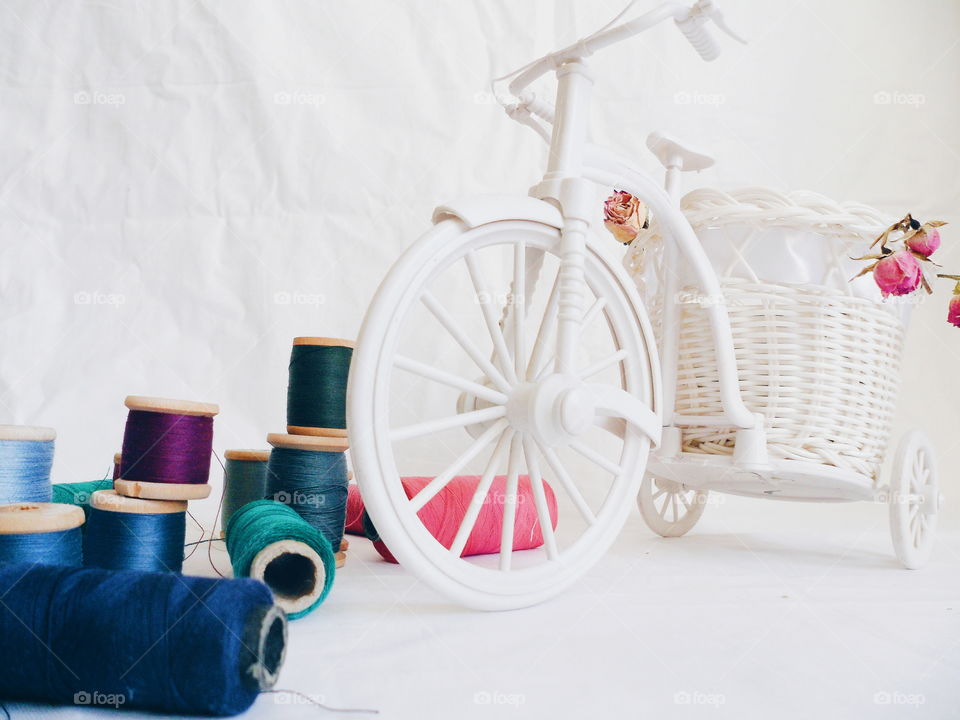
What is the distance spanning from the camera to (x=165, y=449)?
4.64ft

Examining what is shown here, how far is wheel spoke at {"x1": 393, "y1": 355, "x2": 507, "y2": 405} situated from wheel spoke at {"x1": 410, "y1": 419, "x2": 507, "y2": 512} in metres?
→ 0.04

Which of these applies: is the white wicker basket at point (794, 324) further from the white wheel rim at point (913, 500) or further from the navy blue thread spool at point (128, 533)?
the navy blue thread spool at point (128, 533)

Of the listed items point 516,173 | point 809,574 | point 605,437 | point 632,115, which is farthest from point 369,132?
point 809,574

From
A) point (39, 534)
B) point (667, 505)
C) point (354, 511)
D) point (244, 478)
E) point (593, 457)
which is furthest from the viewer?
point (667, 505)

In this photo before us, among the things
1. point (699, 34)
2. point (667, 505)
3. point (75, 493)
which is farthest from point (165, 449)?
point (667, 505)

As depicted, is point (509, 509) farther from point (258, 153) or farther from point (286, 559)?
point (258, 153)

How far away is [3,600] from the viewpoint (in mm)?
921

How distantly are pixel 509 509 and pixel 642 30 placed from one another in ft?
2.64

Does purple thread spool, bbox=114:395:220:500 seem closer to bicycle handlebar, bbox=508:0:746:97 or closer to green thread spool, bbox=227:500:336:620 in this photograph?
green thread spool, bbox=227:500:336:620

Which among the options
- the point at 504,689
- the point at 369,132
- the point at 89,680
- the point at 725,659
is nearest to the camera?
the point at 89,680

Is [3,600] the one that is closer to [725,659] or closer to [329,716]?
[329,716]

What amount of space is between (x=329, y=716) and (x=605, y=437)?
1936 mm

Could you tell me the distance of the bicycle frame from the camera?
136 cm

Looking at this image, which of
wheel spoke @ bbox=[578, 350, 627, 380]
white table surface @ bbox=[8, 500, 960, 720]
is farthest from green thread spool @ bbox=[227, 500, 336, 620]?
wheel spoke @ bbox=[578, 350, 627, 380]
